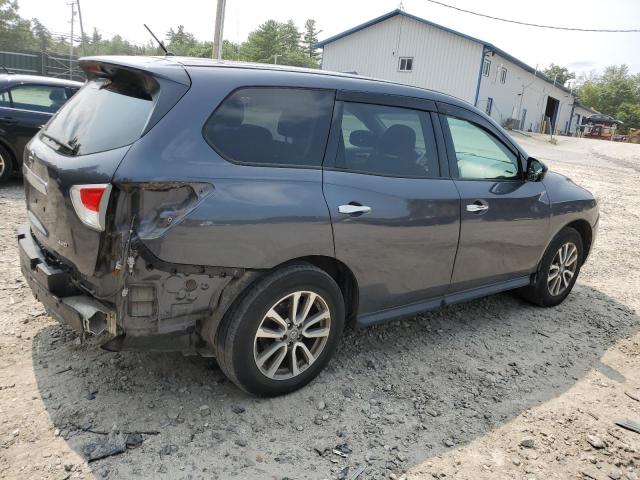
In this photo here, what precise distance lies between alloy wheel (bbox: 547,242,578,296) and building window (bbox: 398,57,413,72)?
31.6 m

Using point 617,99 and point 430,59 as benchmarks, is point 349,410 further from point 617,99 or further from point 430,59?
point 617,99

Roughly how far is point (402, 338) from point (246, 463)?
1.82 m

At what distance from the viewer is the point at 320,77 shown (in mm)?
3199

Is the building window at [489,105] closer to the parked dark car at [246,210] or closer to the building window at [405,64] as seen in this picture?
the building window at [405,64]

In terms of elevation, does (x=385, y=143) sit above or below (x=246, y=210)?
above

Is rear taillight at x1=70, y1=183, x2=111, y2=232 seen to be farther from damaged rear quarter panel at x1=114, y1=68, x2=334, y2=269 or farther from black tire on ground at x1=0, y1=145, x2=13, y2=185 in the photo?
black tire on ground at x1=0, y1=145, x2=13, y2=185

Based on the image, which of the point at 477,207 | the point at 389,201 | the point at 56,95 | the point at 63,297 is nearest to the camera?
the point at 63,297

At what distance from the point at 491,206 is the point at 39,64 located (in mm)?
29628

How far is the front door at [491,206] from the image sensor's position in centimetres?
378

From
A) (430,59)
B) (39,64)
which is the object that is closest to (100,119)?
(39,64)

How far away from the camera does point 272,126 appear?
9.57 feet

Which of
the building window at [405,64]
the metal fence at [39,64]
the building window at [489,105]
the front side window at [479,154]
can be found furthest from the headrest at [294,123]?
the building window at [489,105]

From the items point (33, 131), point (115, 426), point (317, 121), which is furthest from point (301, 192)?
point (33, 131)

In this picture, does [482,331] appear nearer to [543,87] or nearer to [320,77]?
[320,77]
